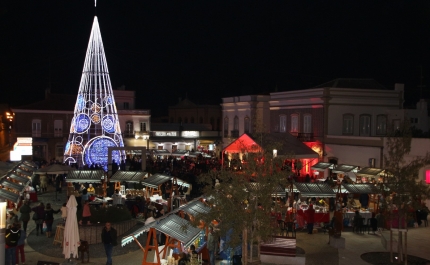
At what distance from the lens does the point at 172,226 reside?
11.1 m

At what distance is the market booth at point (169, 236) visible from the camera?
420 inches

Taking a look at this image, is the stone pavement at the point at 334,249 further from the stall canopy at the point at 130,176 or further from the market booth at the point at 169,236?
the stall canopy at the point at 130,176

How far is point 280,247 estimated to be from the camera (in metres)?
13.2

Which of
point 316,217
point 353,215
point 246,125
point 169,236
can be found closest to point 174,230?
point 169,236

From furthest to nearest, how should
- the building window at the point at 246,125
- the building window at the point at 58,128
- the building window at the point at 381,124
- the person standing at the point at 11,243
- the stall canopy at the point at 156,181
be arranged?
1. the building window at the point at 246,125
2. the building window at the point at 58,128
3. the building window at the point at 381,124
4. the stall canopy at the point at 156,181
5. the person standing at the point at 11,243

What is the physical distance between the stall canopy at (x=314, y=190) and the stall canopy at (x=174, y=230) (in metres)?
8.00

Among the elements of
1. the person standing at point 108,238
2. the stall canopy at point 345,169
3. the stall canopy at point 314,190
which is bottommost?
the person standing at point 108,238

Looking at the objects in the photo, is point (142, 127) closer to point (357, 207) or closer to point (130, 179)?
point (130, 179)

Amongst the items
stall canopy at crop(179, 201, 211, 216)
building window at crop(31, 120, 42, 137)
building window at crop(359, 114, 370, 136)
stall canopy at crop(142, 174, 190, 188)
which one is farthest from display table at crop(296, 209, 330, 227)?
building window at crop(31, 120, 42, 137)

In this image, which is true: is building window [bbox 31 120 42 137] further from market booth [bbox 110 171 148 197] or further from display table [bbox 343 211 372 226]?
display table [bbox 343 211 372 226]

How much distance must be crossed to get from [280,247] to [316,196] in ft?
18.8

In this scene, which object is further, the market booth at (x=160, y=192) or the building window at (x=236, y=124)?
the building window at (x=236, y=124)

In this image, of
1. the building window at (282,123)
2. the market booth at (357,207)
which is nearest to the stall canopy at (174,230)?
the market booth at (357,207)

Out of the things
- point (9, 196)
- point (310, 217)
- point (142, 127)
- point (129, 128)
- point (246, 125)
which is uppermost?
point (246, 125)
